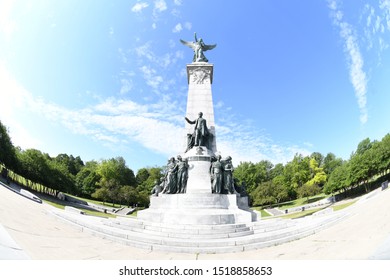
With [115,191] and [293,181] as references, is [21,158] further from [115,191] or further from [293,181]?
[293,181]

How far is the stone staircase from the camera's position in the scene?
7.60 m

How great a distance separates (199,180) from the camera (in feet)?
45.5

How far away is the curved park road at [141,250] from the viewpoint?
17.9 ft

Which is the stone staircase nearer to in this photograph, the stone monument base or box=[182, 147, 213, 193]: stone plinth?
the stone monument base

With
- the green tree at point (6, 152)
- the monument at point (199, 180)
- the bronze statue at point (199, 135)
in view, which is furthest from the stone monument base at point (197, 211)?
the green tree at point (6, 152)

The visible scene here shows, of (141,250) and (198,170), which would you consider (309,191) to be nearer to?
(198,170)

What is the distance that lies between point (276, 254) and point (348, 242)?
190 centimetres

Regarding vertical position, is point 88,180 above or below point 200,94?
below

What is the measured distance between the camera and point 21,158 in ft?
83.3

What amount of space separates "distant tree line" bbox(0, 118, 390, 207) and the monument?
138 inches

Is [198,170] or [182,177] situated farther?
[198,170]

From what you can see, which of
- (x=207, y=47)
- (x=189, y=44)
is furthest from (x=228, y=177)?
(x=189, y=44)

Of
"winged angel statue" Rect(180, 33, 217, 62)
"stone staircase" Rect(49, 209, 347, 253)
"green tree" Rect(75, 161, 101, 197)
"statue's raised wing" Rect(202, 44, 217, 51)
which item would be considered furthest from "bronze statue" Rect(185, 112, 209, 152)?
"green tree" Rect(75, 161, 101, 197)

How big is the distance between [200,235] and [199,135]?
25.2ft
